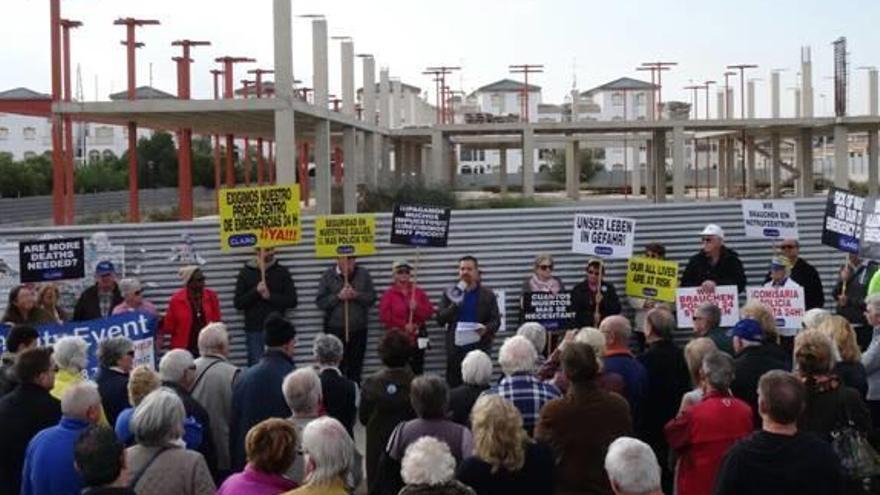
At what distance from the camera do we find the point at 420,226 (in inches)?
530

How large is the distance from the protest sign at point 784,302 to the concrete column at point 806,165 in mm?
36779

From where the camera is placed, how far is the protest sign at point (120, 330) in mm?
10359

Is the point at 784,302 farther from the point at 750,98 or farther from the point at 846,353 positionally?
the point at 750,98

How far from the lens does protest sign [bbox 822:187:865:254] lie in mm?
13344

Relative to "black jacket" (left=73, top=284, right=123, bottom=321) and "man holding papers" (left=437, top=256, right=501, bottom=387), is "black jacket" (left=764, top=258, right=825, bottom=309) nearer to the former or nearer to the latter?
"man holding papers" (left=437, top=256, right=501, bottom=387)

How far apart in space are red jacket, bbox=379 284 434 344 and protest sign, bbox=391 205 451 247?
629 mm

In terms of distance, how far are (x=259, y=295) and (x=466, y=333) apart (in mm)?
2231

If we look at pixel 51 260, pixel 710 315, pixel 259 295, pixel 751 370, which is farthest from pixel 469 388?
pixel 51 260

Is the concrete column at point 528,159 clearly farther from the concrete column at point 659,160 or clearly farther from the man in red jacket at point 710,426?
the man in red jacket at point 710,426

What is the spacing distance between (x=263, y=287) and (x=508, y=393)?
625 centimetres

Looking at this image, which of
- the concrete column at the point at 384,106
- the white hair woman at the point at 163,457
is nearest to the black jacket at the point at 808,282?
the white hair woman at the point at 163,457

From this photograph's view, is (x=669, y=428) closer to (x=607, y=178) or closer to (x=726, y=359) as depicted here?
(x=726, y=359)

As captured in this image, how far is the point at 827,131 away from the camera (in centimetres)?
4772

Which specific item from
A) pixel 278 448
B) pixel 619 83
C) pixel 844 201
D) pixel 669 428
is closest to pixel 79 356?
pixel 278 448
